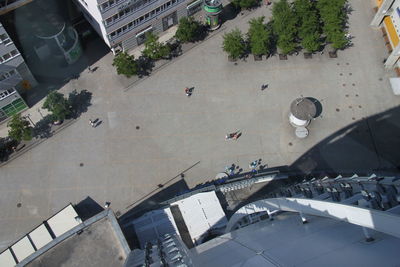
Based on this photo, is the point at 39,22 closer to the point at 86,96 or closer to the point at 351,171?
the point at 86,96

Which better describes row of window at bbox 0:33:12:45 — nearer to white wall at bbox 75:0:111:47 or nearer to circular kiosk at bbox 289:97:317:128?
white wall at bbox 75:0:111:47

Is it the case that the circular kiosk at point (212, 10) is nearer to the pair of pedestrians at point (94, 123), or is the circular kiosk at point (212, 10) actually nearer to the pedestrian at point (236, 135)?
the pedestrian at point (236, 135)

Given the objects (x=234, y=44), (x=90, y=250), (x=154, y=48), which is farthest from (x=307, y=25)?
(x=90, y=250)

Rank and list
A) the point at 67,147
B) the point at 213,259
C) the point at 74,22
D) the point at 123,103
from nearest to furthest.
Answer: the point at 213,259 → the point at 67,147 → the point at 123,103 → the point at 74,22

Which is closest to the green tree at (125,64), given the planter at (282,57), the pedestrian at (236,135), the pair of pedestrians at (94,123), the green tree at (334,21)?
the pair of pedestrians at (94,123)

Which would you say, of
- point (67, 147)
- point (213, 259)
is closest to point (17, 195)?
point (67, 147)

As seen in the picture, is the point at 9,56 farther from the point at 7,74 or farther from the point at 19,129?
the point at 19,129
